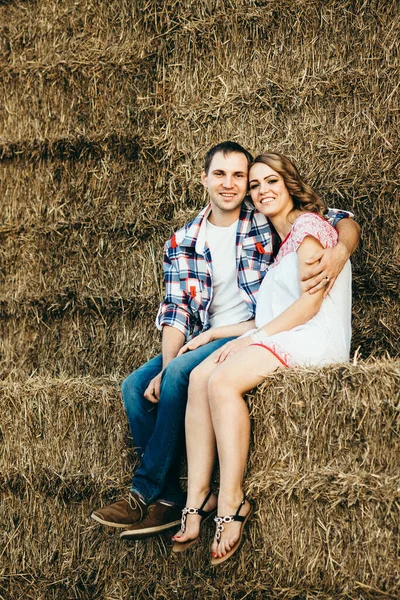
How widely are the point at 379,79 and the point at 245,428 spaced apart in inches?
61.7

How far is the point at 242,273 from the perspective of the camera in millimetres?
3367

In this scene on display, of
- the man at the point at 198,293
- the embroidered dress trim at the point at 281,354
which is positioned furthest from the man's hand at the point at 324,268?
the embroidered dress trim at the point at 281,354

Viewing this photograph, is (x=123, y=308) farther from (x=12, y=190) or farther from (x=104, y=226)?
(x=12, y=190)

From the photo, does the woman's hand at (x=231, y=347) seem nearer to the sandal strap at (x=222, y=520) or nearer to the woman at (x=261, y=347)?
the woman at (x=261, y=347)

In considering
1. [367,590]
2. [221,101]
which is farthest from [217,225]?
[367,590]

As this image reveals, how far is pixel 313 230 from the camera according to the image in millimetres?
3109

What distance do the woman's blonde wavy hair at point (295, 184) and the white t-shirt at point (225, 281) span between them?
28cm

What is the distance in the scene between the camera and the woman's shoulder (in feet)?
10.2

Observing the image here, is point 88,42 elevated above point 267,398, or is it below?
above

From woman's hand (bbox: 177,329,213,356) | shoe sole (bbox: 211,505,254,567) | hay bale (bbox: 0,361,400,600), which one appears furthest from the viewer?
woman's hand (bbox: 177,329,213,356)

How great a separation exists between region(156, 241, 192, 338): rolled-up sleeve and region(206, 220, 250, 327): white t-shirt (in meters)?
0.10

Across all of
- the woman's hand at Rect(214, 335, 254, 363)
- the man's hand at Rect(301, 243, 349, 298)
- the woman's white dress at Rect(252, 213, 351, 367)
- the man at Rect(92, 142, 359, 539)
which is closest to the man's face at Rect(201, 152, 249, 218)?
the man at Rect(92, 142, 359, 539)

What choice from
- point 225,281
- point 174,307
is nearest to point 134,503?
point 174,307

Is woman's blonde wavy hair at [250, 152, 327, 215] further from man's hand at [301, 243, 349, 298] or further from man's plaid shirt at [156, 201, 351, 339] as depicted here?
man's hand at [301, 243, 349, 298]
